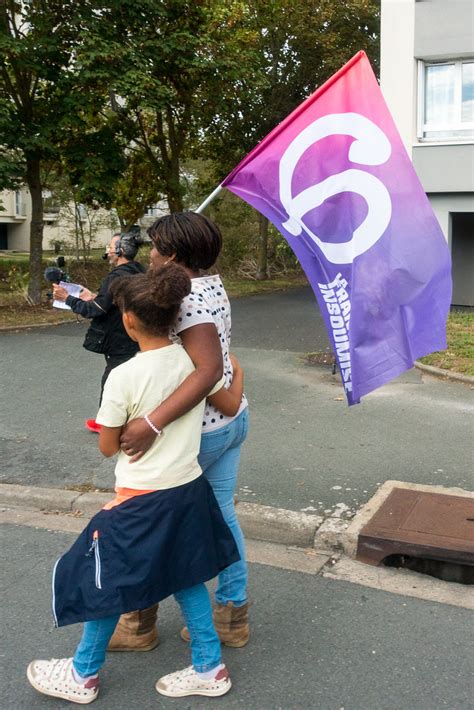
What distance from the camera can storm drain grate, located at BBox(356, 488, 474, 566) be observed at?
378cm

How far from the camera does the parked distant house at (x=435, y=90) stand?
47.4 ft

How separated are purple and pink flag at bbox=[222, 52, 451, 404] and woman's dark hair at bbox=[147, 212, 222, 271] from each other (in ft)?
2.73

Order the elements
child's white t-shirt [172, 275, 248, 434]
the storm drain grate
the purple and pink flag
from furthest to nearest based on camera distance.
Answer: the storm drain grate, the purple and pink flag, child's white t-shirt [172, 275, 248, 434]

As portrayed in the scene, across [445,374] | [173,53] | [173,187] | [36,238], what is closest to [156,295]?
[445,374]

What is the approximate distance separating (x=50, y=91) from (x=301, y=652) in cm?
1324

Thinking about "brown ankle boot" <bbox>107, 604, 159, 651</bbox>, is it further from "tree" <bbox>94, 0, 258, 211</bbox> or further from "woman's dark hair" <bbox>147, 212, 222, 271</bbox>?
"tree" <bbox>94, 0, 258, 211</bbox>

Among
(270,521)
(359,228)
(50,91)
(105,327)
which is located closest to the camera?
→ (359,228)

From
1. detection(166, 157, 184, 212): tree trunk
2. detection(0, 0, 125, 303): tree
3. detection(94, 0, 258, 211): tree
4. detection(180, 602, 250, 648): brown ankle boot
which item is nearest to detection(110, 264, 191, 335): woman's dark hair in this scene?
detection(180, 602, 250, 648): brown ankle boot

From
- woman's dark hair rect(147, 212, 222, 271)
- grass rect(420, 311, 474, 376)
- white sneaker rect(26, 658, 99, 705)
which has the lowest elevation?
white sneaker rect(26, 658, 99, 705)

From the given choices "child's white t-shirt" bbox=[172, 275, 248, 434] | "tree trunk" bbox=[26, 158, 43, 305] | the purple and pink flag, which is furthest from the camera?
"tree trunk" bbox=[26, 158, 43, 305]

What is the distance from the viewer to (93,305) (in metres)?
5.52

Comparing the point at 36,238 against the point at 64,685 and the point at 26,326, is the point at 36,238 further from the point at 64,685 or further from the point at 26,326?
the point at 64,685

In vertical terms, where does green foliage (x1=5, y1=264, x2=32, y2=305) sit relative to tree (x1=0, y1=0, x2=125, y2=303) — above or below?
below

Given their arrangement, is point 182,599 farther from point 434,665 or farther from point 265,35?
point 265,35
